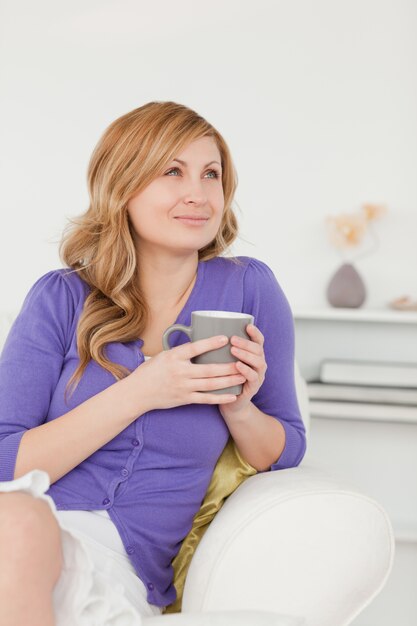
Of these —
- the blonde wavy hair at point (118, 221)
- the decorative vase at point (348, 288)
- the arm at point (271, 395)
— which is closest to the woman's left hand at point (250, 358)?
the arm at point (271, 395)

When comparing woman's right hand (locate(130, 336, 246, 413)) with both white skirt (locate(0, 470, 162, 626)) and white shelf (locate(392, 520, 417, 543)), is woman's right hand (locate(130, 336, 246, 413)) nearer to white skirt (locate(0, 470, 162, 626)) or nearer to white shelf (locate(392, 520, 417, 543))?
white skirt (locate(0, 470, 162, 626))

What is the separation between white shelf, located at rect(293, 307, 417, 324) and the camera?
7.78 ft

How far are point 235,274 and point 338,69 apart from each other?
1180mm

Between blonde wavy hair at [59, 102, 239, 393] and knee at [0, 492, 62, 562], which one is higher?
Answer: blonde wavy hair at [59, 102, 239, 393]

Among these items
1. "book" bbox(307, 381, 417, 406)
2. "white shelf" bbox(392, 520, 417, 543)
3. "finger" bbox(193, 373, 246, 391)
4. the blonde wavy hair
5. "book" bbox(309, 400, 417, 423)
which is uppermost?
the blonde wavy hair

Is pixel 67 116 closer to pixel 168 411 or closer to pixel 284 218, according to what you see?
pixel 284 218

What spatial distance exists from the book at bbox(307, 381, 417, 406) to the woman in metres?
0.79

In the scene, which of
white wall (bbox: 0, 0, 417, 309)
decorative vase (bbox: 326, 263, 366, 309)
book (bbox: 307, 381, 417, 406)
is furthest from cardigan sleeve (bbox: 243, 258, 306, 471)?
white wall (bbox: 0, 0, 417, 309)

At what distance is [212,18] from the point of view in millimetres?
2602

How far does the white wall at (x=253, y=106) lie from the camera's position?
98.3 inches

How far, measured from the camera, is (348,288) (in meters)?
2.46

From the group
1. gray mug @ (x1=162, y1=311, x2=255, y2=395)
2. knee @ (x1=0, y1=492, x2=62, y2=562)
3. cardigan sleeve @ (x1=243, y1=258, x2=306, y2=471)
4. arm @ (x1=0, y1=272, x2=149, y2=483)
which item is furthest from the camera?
cardigan sleeve @ (x1=243, y1=258, x2=306, y2=471)

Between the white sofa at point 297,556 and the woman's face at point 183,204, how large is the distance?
451mm

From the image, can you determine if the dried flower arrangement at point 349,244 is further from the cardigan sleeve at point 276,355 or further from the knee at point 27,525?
the knee at point 27,525
